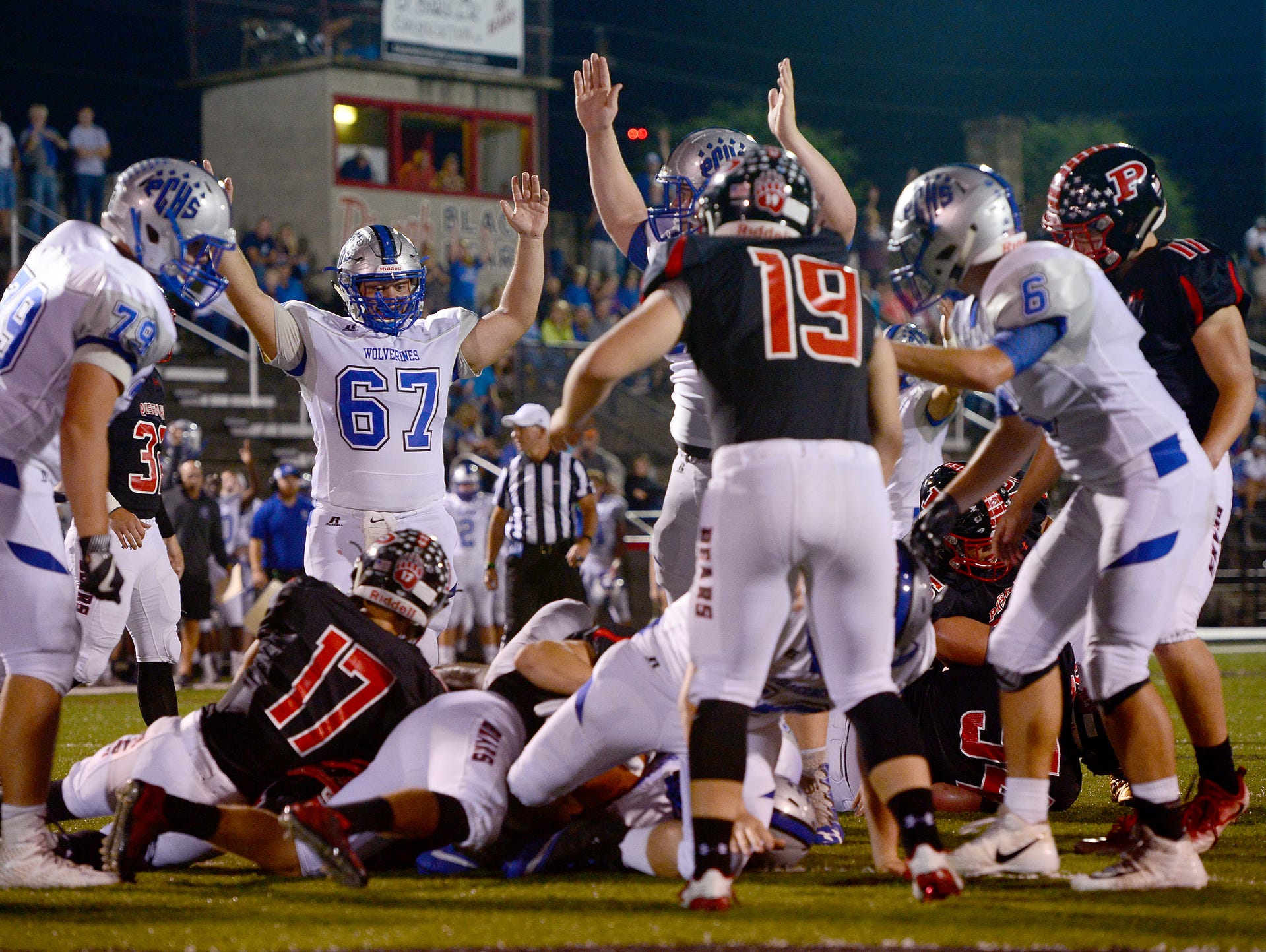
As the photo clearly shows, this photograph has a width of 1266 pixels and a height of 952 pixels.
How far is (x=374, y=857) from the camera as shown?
4.40 meters

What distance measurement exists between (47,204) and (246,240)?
2500 millimetres

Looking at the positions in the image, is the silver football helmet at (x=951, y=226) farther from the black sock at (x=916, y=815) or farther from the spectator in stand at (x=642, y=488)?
the spectator in stand at (x=642, y=488)

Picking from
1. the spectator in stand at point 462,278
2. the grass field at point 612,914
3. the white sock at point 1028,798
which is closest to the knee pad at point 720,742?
the grass field at point 612,914

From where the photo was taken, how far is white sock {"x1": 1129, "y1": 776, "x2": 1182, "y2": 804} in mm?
4125

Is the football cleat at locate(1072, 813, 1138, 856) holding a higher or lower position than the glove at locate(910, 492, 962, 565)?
lower

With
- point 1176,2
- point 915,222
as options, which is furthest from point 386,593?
point 1176,2

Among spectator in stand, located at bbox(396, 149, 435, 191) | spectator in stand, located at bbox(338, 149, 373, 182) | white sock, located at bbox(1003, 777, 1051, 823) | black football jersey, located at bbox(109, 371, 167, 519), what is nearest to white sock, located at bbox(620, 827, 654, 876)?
white sock, located at bbox(1003, 777, 1051, 823)

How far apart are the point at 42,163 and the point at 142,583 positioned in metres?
12.8

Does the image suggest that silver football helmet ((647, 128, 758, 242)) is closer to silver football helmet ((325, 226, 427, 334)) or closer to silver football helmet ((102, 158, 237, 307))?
silver football helmet ((325, 226, 427, 334))

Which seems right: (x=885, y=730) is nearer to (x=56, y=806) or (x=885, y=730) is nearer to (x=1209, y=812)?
(x=1209, y=812)

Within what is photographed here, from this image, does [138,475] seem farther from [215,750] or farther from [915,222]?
[915,222]

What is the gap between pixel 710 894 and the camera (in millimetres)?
3664

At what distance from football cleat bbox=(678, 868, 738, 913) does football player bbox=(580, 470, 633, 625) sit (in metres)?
10.6

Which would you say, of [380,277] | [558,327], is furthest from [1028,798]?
[558,327]
